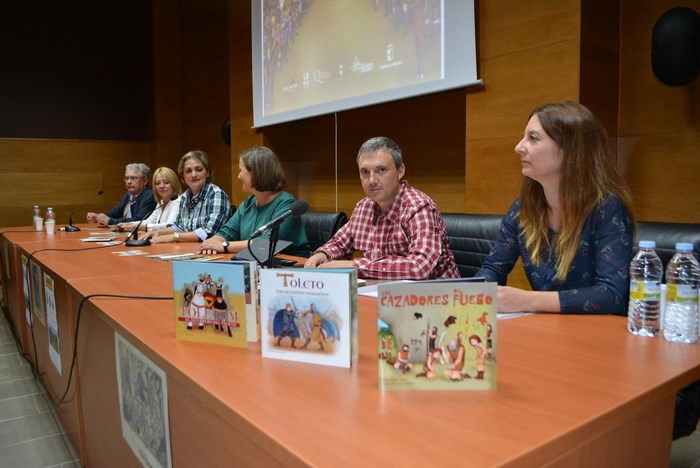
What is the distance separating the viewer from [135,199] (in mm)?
4766

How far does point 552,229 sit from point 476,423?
2.97 feet

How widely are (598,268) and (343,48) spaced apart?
2.84 meters

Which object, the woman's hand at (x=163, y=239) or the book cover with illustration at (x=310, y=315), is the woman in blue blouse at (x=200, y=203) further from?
the book cover with illustration at (x=310, y=315)

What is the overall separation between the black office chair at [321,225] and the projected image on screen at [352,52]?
0.90m

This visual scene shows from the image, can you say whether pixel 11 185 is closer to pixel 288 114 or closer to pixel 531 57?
pixel 288 114

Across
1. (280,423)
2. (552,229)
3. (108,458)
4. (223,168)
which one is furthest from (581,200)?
(223,168)

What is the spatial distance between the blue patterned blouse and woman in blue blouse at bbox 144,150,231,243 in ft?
7.34

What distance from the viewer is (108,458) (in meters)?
1.43

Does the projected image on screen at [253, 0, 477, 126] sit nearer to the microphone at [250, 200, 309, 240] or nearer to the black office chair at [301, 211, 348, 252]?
the black office chair at [301, 211, 348, 252]

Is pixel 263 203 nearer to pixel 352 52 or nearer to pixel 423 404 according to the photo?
pixel 352 52

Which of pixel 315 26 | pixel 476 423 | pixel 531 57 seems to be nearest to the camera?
pixel 476 423

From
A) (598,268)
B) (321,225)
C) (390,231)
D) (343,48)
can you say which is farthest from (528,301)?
(343,48)

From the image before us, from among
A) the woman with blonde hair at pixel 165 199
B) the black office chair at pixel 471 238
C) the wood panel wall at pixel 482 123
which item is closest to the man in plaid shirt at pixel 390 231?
the black office chair at pixel 471 238

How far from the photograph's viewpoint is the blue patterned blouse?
123cm
